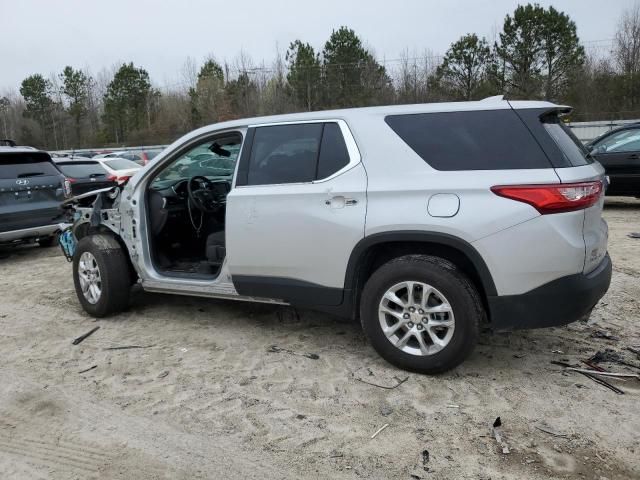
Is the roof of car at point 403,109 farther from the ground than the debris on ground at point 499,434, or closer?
farther from the ground

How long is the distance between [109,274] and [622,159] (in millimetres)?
8955

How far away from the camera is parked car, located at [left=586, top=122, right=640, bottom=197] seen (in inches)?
381

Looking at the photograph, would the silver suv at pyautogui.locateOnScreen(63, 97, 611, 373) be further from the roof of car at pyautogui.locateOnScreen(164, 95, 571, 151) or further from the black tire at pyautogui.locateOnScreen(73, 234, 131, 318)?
the black tire at pyautogui.locateOnScreen(73, 234, 131, 318)

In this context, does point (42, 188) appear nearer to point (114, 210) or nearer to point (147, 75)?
point (114, 210)

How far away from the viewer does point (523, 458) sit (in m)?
2.77

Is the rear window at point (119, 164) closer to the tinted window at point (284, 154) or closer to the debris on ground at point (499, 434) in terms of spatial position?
the tinted window at point (284, 154)

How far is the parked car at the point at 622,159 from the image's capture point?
31.8 feet

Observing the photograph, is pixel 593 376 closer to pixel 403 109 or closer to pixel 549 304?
pixel 549 304

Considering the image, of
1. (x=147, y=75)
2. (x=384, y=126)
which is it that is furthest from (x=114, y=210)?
(x=147, y=75)

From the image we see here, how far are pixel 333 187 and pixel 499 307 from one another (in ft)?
4.42

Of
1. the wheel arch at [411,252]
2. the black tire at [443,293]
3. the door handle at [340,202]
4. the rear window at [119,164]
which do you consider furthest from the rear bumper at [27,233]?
the rear window at [119,164]

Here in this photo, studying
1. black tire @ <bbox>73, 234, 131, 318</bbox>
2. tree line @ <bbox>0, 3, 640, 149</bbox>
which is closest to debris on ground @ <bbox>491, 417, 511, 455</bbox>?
black tire @ <bbox>73, 234, 131, 318</bbox>

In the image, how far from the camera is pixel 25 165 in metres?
8.53

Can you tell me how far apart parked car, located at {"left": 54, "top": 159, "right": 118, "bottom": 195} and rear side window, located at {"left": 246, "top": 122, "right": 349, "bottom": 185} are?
320 inches
